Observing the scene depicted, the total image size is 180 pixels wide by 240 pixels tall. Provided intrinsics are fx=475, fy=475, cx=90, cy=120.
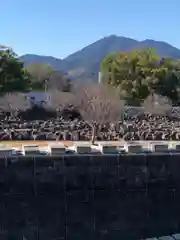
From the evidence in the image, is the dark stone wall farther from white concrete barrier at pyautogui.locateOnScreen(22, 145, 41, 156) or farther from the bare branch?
the bare branch

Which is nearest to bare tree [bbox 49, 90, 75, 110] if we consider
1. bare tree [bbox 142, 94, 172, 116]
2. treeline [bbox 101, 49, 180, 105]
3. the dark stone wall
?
treeline [bbox 101, 49, 180, 105]

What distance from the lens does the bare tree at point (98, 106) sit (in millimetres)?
34219

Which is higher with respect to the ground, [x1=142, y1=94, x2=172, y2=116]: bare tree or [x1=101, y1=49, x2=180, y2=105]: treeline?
[x1=101, y1=49, x2=180, y2=105]: treeline

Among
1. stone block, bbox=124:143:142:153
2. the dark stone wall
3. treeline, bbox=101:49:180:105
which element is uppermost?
treeline, bbox=101:49:180:105

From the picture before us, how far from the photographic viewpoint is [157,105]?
5353 centimetres

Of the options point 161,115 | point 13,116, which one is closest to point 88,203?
point 13,116

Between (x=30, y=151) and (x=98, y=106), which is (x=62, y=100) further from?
(x=30, y=151)

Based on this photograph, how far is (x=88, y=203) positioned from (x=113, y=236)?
1.34 meters

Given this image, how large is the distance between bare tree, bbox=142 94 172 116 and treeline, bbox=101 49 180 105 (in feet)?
6.33

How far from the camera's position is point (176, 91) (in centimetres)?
5922

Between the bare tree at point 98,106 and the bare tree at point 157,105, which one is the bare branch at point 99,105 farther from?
the bare tree at point 157,105

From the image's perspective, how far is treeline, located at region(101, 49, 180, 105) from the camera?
58.1 m

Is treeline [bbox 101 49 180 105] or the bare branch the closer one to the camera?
the bare branch

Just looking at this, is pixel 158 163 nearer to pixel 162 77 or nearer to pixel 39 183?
pixel 39 183
